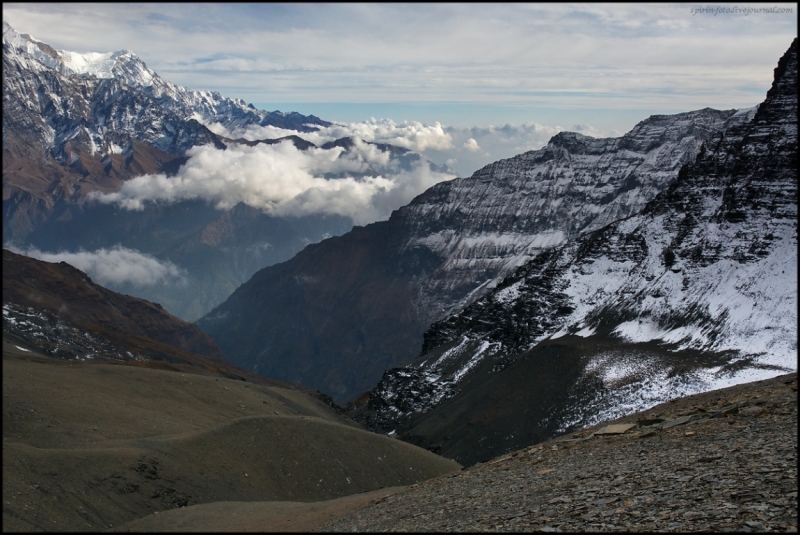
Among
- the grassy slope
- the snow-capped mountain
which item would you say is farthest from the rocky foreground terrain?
the snow-capped mountain

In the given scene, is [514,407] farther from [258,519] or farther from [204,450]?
[258,519]

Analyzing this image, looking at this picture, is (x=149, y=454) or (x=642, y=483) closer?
(x=642, y=483)

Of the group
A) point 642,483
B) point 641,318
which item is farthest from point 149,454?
point 641,318

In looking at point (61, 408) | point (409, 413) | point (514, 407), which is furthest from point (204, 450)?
point (409, 413)

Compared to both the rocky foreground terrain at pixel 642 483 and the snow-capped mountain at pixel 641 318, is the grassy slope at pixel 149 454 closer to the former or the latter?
the rocky foreground terrain at pixel 642 483

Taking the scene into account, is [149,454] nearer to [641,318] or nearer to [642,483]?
[642,483]
